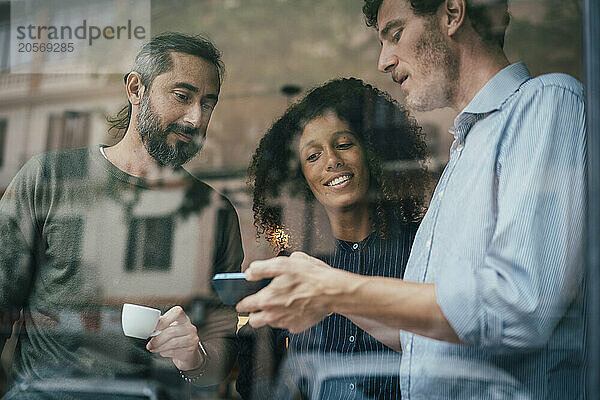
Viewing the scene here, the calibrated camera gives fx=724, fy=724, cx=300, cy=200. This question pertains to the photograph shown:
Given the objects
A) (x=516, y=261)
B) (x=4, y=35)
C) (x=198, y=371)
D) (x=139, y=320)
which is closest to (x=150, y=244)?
(x=139, y=320)

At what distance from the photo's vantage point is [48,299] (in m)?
1.83

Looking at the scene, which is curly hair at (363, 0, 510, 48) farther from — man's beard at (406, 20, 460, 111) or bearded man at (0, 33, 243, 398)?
bearded man at (0, 33, 243, 398)

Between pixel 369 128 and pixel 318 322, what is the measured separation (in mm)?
495

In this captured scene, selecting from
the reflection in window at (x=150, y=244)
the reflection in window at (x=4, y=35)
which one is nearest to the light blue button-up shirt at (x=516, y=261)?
the reflection in window at (x=150, y=244)

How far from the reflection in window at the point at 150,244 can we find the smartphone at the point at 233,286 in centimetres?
15

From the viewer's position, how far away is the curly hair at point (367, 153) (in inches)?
66.1

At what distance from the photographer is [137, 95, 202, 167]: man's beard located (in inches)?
74.0

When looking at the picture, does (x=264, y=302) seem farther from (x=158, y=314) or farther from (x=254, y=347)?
(x=158, y=314)

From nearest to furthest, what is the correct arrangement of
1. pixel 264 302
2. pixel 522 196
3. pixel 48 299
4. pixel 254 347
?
pixel 522 196
pixel 264 302
pixel 254 347
pixel 48 299

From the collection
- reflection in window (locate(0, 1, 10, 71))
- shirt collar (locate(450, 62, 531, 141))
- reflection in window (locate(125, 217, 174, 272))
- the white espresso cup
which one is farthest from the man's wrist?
reflection in window (locate(0, 1, 10, 71))

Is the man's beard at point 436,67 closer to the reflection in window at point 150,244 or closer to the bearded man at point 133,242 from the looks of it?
the bearded man at point 133,242

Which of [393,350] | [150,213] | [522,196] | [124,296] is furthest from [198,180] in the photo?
[522,196]

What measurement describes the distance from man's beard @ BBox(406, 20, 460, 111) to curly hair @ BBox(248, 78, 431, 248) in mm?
116

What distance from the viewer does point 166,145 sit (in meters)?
1.88
